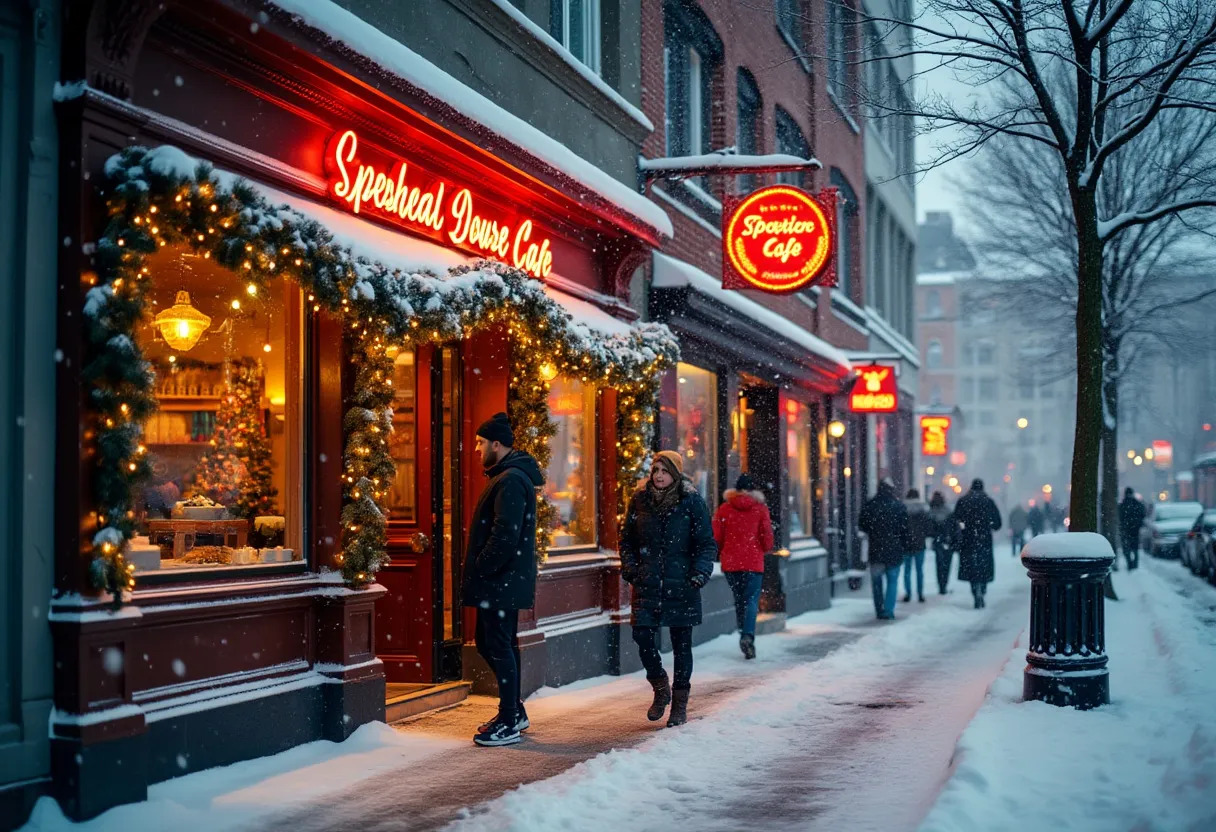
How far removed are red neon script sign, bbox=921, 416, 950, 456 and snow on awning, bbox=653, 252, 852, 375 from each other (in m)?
18.2

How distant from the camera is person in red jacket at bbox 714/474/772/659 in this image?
13969 mm

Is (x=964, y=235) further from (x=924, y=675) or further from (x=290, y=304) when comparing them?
(x=290, y=304)

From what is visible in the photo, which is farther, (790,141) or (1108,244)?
(1108,244)

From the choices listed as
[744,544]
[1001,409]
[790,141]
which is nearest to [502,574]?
[744,544]

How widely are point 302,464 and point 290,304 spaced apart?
1026 millimetres

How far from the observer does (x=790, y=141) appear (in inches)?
827

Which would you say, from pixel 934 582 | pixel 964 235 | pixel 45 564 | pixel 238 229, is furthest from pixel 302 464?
pixel 964 235

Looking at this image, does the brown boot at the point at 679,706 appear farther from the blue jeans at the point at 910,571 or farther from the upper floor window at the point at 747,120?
the blue jeans at the point at 910,571

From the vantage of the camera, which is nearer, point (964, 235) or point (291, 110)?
point (291, 110)

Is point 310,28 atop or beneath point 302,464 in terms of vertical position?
atop

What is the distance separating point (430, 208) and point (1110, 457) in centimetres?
1987

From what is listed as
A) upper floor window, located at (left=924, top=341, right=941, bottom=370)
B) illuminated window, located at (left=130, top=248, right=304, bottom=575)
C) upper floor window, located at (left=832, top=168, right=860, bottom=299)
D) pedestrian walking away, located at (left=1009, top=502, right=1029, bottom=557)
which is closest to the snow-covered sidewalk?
illuminated window, located at (left=130, top=248, right=304, bottom=575)

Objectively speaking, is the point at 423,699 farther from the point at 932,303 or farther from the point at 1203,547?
the point at 932,303

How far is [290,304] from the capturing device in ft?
27.9
